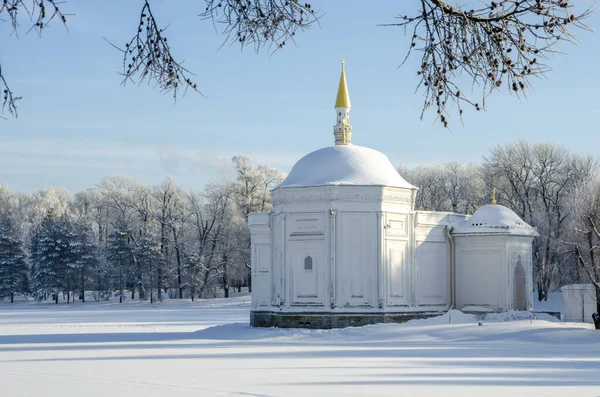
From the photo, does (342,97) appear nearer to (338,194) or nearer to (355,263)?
(338,194)

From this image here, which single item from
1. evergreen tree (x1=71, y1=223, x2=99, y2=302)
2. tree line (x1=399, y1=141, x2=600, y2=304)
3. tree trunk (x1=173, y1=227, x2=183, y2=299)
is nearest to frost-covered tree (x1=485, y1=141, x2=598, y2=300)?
tree line (x1=399, y1=141, x2=600, y2=304)

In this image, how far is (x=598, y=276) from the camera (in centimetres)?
2923

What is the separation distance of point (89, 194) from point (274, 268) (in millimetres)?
60961

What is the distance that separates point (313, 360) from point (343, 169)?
13.1 metres

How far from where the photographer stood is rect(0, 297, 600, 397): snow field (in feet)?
47.3

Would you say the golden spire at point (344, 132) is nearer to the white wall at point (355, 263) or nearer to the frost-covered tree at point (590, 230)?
the white wall at point (355, 263)

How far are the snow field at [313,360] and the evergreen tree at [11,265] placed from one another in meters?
41.4

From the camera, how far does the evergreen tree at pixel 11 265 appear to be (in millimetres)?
74250

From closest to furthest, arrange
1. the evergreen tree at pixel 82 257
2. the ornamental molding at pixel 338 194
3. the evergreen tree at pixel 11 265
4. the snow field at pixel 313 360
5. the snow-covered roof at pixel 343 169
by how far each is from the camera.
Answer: the snow field at pixel 313 360, the ornamental molding at pixel 338 194, the snow-covered roof at pixel 343 169, the evergreen tree at pixel 82 257, the evergreen tree at pixel 11 265

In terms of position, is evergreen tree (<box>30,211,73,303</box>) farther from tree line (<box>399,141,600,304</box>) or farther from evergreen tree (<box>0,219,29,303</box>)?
tree line (<box>399,141,600,304</box>)

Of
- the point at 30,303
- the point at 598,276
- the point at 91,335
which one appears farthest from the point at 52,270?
the point at 598,276

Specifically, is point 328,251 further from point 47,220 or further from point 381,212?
point 47,220

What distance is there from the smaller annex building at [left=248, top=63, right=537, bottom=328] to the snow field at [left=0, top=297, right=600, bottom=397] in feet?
3.72

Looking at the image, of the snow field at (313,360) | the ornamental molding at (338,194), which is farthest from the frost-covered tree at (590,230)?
the ornamental molding at (338,194)
